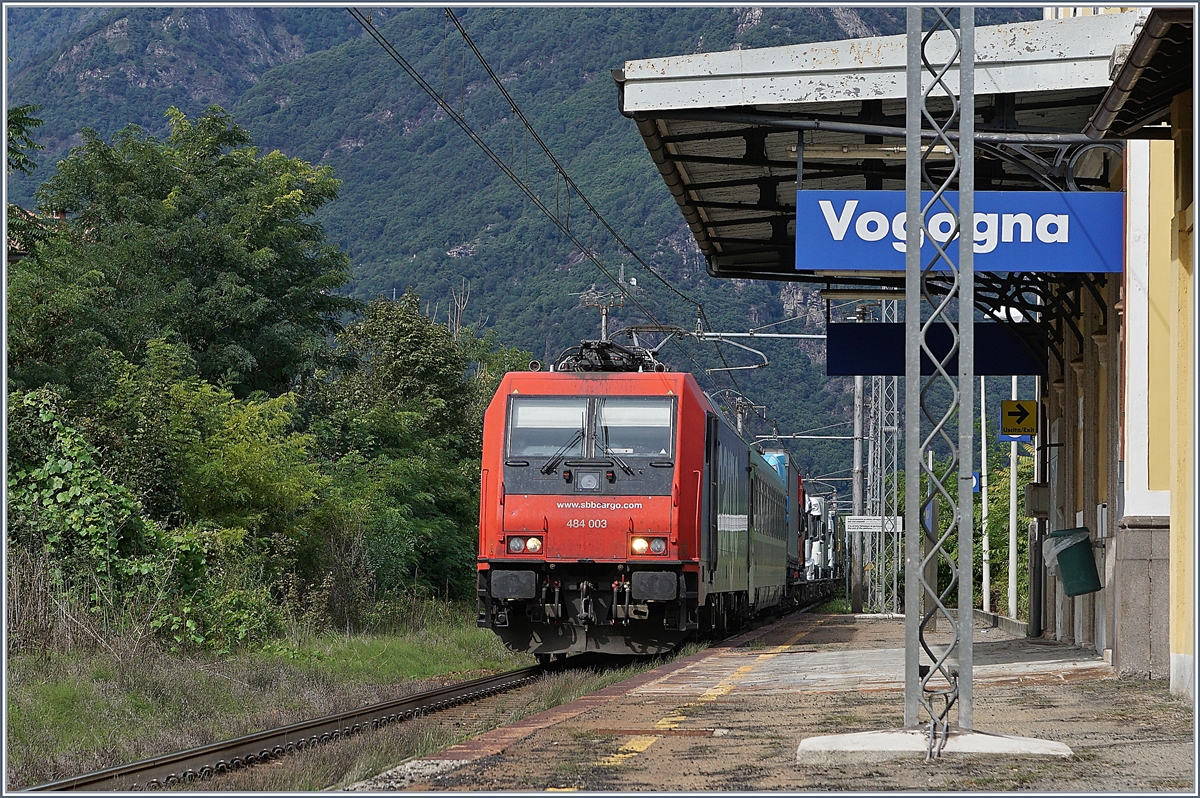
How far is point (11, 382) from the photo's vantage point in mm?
20062

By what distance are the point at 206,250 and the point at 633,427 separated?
16.1 meters

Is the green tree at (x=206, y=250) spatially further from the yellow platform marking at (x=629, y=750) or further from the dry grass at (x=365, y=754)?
the yellow platform marking at (x=629, y=750)

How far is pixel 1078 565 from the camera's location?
56.2 ft

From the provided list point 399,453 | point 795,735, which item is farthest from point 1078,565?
point 399,453

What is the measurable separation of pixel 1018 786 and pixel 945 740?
1.32 m

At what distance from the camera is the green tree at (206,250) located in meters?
28.7

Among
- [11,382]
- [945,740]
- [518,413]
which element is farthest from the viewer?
[11,382]

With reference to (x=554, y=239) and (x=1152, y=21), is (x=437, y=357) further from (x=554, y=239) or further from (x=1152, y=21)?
(x=554, y=239)

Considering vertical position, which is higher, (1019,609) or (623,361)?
(623,361)

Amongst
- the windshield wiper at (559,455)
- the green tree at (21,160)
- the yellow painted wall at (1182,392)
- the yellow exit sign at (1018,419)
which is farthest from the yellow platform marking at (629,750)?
the yellow exit sign at (1018,419)

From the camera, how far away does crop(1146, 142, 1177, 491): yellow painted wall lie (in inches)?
521

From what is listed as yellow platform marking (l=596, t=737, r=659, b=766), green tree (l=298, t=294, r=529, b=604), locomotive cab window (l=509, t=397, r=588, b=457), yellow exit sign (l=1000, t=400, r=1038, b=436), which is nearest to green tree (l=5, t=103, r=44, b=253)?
green tree (l=298, t=294, r=529, b=604)

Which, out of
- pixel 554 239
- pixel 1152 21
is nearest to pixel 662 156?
pixel 1152 21

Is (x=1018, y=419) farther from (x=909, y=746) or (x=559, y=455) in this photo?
(x=909, y=746)
